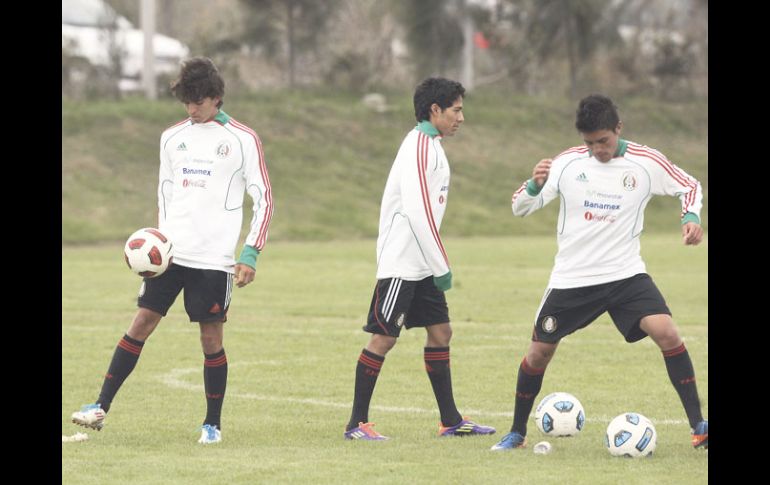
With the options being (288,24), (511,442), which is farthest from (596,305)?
(288,24)

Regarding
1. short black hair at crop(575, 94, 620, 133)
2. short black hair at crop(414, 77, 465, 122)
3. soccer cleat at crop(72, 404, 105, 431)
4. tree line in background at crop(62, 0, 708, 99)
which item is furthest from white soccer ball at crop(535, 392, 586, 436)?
tree line in background at crop(62, 0, 708, 99)

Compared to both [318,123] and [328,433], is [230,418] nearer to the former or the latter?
[328,433]

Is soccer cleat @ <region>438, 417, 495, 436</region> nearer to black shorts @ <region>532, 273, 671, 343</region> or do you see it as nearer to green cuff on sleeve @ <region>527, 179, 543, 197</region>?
black shorts @ <region>532, 273, 671, 343</region>

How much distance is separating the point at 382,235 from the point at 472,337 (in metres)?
5.60

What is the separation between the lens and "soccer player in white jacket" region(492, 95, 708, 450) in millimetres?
7773

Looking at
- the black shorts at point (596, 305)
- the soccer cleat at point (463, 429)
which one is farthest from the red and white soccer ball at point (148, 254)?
the black shorts at point (596, 305)

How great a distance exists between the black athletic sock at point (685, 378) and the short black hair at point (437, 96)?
1.93 metres

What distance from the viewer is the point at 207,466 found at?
7.25 metres

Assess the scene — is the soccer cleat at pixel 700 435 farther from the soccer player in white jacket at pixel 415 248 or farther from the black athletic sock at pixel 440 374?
the black athletic sock at pixel 440 374

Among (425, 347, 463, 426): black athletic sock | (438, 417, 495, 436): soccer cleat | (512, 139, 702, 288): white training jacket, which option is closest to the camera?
(512, 139, 702, 288): white training jacket

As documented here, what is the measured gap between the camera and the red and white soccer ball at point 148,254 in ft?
26.3

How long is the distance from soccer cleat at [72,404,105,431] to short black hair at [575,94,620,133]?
3.11m

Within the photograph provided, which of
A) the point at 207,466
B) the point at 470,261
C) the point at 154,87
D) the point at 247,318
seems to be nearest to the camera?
the point at 207,466
